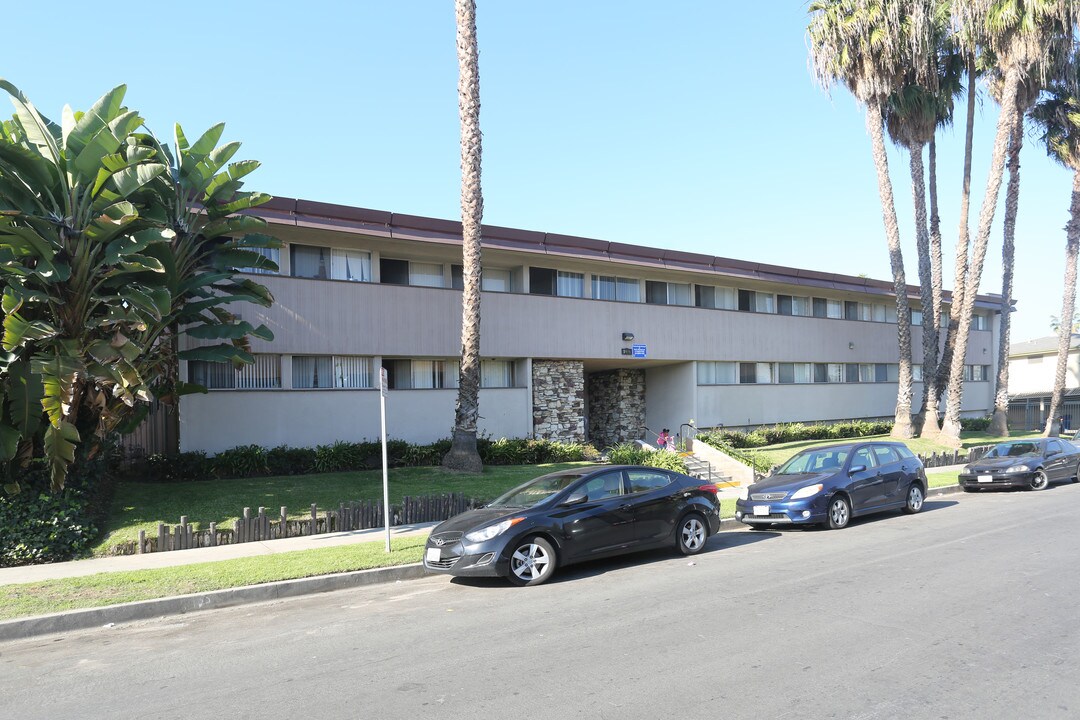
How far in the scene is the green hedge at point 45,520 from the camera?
11.0 metres

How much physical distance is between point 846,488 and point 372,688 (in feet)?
32.4

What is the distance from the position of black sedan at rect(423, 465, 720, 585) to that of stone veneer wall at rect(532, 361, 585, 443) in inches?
502

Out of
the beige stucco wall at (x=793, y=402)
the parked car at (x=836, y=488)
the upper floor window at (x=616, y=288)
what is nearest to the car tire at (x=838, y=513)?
the parked car at (x=836, y=488)

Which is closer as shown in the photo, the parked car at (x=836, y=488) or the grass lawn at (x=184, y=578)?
the grass lawn at (x=184, y=578)

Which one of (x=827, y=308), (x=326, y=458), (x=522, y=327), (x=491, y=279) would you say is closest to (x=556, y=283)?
(x=522, y=327)

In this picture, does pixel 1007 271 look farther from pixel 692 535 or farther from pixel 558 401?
pixel 692 535

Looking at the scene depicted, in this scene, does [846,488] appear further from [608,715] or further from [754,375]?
[754,375]

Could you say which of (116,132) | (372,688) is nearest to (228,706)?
(372,688)

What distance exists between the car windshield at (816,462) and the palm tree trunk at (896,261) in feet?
56.2

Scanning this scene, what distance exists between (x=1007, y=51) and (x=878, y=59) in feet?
13.3

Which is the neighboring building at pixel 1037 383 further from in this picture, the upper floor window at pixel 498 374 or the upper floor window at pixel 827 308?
the upper floor window at pixel 498 374

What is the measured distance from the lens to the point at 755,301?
30359 mm

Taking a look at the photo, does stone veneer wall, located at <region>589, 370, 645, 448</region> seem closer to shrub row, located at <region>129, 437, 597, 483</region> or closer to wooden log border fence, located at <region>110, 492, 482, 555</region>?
shrub row, located at <region>129, 437, 597, 483</region>

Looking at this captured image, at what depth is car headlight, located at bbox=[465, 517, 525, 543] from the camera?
919 cm
